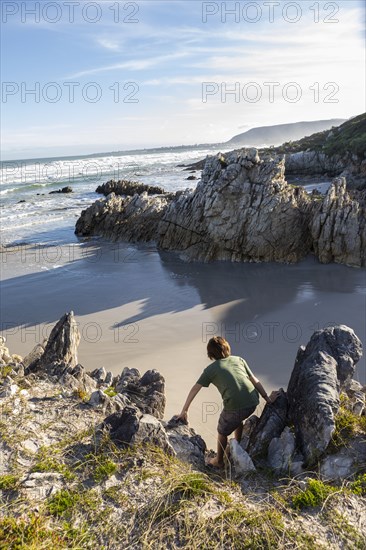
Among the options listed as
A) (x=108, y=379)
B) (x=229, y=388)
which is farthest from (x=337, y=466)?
(x=108, y=379)

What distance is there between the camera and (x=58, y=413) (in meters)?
6.59

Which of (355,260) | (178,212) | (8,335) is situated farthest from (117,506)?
(178,212)

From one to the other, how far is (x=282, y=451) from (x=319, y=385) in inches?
39.7

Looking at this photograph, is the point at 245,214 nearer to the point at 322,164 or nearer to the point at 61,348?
the point at 61,348

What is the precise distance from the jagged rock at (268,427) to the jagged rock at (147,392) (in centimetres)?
183

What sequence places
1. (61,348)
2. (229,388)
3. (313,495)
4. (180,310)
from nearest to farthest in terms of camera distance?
1. (313,495)
2. (229,388)
3. (61,348)
4. (180,310)

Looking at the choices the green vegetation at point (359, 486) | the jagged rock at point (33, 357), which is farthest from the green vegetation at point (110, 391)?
the green vegetation at point (359, 486)

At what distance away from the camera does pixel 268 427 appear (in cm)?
616

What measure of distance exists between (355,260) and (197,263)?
21.0 ft

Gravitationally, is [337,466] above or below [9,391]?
below

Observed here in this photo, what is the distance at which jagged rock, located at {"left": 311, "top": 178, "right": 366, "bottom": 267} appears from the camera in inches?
667

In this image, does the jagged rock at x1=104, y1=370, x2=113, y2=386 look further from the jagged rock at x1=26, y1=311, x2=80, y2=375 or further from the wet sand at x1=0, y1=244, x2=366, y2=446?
the wet sand at x1=0, y1=244, x2=366, y2=446

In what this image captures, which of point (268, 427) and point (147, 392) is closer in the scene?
point (268, 427)

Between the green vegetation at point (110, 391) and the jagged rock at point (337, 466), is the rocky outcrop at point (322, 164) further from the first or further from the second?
the jagged rock at point (337, 466)
